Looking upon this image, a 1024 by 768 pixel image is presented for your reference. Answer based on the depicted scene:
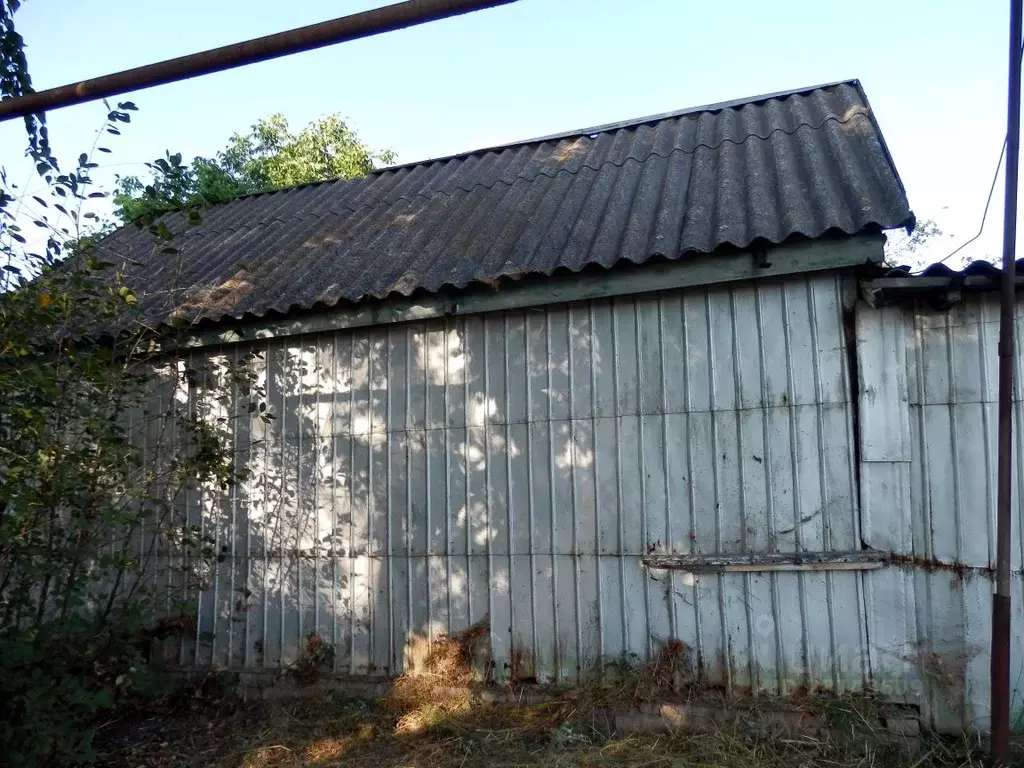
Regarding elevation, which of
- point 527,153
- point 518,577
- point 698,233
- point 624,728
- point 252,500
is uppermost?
point 527,153

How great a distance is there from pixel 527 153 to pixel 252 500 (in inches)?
185

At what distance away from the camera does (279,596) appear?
18.9 feet

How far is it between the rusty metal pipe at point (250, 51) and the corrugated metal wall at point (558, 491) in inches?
109

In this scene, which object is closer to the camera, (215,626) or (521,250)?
(521,250)

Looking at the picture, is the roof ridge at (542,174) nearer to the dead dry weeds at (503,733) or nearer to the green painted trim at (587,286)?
the green painted trim at (587,286)

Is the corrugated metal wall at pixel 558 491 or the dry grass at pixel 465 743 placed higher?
the corrugated metal wall at pixel 558 491

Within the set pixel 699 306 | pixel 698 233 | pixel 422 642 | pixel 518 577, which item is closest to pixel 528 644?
pixel 518 577

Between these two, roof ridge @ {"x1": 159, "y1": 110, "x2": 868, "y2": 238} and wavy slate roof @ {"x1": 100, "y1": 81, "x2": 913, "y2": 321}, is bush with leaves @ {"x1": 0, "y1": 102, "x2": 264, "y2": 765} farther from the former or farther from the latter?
roof ridge @ {"x1": 159, "y1": 110, "x2": 868, "y2": 238}

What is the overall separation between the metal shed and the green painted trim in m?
0.02

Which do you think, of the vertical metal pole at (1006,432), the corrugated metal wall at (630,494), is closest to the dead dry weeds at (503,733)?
the corrugated metal wall at (630,494)

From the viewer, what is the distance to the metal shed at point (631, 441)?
171 inches

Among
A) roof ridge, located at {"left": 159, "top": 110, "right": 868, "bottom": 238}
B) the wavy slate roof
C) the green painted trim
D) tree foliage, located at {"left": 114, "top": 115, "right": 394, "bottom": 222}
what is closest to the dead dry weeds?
the green painted trim

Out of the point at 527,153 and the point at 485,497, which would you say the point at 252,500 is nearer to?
the point at 485,497

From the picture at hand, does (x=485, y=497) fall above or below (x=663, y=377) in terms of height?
below
